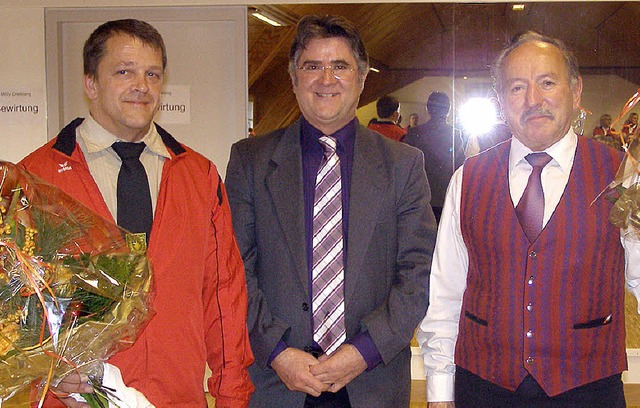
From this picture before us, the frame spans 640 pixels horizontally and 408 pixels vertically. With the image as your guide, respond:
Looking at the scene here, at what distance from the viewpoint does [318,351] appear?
2.15 meters

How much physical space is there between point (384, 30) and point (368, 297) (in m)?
2.48

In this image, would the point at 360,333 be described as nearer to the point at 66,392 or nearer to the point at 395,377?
the point at 395,377

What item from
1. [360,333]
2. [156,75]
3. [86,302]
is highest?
[156,75]

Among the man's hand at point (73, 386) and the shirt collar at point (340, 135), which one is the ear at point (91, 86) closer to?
the shirt collar at point (340, 135)

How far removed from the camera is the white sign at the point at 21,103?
438cm

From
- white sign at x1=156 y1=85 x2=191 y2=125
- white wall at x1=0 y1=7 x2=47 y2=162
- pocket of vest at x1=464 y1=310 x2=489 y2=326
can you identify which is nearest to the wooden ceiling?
white sign at x1=156 y1=85 x2=191 y2=125

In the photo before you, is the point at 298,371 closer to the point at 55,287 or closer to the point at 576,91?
the point at 55,287

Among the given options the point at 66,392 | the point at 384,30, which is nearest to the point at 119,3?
the point at 384,30

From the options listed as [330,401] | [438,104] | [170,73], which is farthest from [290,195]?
[170,73]

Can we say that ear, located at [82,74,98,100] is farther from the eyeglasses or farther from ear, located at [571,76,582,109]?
ear, located at [571,76,582,109]

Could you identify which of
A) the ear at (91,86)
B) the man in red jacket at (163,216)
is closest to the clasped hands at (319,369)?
the man in red jacket at (163,216)

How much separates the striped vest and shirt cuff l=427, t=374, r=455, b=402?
0.52ft

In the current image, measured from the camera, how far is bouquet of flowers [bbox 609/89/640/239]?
1.63 m

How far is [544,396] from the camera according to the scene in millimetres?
1869
